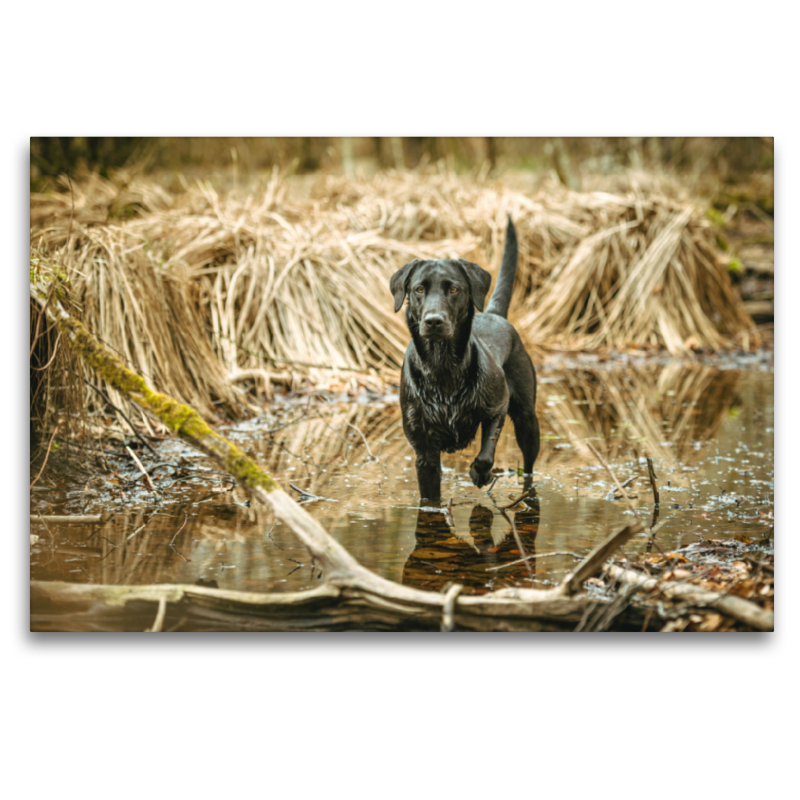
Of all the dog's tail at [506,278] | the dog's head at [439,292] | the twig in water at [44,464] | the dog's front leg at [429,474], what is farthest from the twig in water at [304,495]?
the dog's tail at [506,278]

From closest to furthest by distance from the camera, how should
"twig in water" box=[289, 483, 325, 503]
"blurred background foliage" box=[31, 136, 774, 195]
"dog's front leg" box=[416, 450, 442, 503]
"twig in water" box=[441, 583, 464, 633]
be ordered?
"twig in water" box=[441, 583, 464, 633], "dog's front leg" box=[416, 450, 442, 503], "twig in water" box=[289, 483, 325, 503], "blurred background foliage" box=[31, 136, 774, 195]

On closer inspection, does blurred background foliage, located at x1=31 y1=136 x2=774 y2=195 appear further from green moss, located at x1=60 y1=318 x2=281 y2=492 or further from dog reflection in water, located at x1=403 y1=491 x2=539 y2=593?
dog reflection in water, located at x1=403 y1=491 x2=539 y2=593

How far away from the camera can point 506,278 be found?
3645 millimetres

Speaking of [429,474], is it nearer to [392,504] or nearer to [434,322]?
[392,504]

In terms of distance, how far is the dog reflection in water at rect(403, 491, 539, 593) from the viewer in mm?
2654

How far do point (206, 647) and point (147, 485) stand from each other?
2.79 feet

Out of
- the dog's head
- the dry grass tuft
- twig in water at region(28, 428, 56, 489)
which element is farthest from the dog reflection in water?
the dry grass tuft

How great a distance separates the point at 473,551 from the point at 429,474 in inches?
17.8

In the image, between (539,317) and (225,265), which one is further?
(539,317)

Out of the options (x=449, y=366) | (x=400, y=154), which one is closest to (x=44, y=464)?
(x=449, y=366)
